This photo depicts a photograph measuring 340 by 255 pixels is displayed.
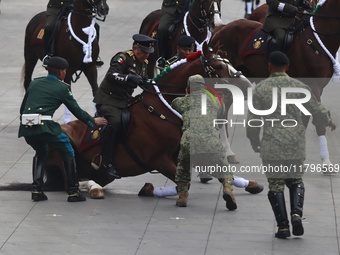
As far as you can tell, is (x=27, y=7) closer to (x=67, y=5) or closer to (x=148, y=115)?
(x=67, y=5)

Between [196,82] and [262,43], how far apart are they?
4137 millimetres

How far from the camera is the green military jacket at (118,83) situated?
13141mm

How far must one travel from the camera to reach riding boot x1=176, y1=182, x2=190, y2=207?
12750 millimetres

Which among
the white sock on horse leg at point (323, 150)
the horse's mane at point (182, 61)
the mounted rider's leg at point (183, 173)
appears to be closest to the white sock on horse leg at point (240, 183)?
the mounted rider's leg at point (183, 173)

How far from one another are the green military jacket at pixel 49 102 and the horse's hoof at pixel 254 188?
2.16 meters

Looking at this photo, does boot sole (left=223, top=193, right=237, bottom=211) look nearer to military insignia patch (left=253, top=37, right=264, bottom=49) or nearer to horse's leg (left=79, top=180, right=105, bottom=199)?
horse's leg (left=79, top=180, right=105, bottom=199)

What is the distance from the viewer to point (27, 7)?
3425cm

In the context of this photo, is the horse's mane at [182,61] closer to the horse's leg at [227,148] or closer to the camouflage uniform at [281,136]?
the camouflage uniform at [281,136]

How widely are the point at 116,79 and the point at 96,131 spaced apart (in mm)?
756

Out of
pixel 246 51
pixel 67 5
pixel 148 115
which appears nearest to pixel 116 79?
pixel 148 115

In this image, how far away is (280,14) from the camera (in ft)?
52.3

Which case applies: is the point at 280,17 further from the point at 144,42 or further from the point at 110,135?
the point at 110,135

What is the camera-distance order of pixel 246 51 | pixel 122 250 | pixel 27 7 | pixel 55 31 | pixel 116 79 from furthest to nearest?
1. pixel 27 7
2. pixel 55 31
3. pixel 246 51
4. pixel 116 79
5. pixel 122 250

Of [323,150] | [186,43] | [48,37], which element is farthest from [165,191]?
[48,37]
